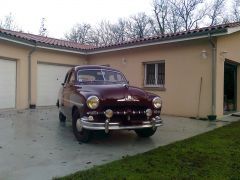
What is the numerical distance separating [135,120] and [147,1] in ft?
117

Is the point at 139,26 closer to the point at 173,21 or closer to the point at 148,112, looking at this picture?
the point at 173,21

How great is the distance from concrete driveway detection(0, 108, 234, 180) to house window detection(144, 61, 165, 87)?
3658 millimetres

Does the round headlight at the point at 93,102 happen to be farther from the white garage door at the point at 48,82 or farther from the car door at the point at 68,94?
the white garage door at the point at 48,82

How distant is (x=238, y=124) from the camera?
957 cm

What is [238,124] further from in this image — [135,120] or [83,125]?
[83,125]

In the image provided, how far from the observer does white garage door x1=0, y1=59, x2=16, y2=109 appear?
12.4 metres

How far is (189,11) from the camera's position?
37594 millimetres

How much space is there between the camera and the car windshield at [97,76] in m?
7.86

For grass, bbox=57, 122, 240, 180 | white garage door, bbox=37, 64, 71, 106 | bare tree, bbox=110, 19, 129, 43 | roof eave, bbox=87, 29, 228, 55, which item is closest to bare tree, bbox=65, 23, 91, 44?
bare tree, bbox=110, 19, 129, 43

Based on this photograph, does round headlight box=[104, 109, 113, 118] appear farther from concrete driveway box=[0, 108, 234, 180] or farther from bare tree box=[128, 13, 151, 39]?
bare tree box=[128, 13, 151, 39]

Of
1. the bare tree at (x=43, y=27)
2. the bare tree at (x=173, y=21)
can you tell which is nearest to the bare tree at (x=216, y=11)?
the bare tree at (x=173, y=21)

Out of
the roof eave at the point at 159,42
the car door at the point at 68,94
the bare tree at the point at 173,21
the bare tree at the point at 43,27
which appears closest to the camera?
the car door at the point at 68,94

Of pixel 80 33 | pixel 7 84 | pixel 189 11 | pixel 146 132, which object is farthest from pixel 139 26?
pixel 146 132

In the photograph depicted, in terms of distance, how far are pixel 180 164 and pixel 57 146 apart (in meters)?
2.65
